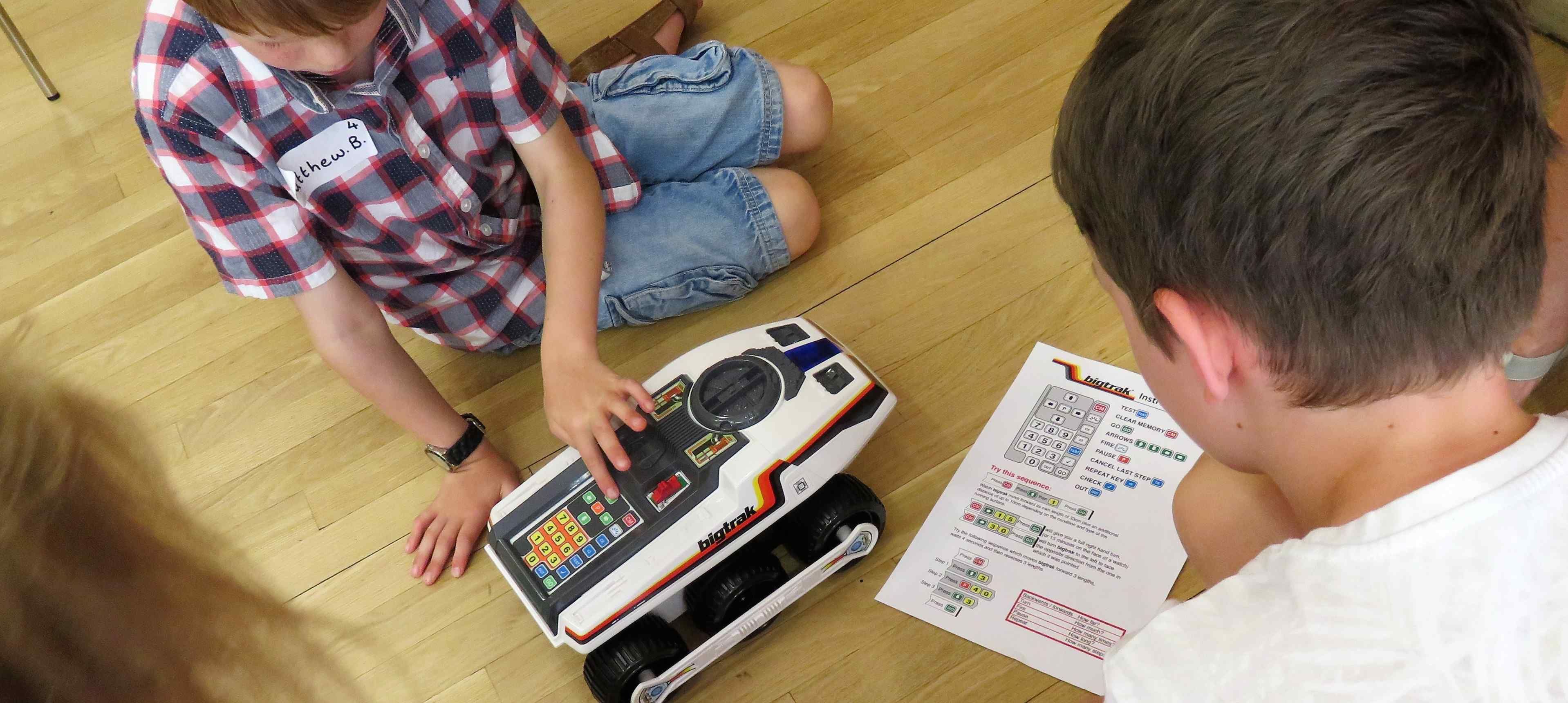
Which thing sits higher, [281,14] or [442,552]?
[281,14]

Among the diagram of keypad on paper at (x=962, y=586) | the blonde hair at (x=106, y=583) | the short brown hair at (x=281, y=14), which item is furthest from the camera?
the diagram of keypad on paper at (x=962, y=586)

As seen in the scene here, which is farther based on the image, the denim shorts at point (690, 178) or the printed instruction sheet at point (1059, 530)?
the denim shorts at point (690, 178)

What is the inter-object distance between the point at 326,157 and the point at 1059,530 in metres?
0.65

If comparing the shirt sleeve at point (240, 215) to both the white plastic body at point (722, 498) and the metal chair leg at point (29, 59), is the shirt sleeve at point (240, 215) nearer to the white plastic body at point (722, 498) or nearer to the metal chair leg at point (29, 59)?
the white plastic body at point (722, 498)

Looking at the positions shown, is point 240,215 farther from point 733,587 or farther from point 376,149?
point 733,587

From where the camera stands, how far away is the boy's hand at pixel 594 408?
2.83ft

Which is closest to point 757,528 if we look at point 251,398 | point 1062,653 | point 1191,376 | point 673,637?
point 673,637

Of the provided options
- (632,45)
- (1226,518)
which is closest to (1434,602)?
(1226,518)

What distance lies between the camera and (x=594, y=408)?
0.88m

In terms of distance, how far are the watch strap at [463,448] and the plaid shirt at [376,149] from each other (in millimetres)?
117

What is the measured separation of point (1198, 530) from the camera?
2.55 ft

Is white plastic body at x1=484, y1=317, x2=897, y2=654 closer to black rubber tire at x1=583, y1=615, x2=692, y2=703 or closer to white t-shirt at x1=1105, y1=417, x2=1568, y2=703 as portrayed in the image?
black rubber tire at x1=583, y1=615, x2=692, y2=703

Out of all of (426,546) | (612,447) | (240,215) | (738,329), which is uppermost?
(240,215)

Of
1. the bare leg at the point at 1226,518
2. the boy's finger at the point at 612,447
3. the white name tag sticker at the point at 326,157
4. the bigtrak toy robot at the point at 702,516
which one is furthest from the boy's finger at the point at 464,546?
the bare leg at the point at 1226,518
